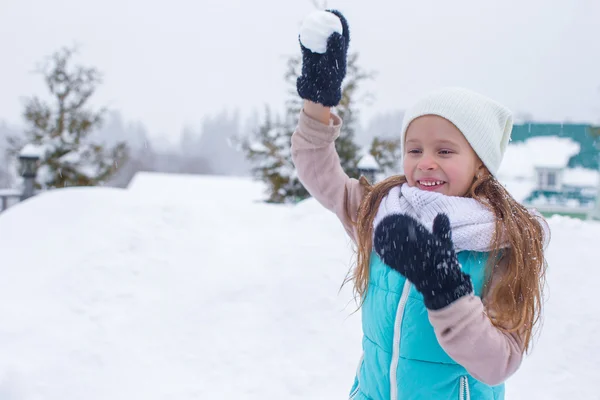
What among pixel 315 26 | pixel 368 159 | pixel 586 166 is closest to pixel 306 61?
pixel 315 26

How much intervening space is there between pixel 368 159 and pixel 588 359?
222 inches

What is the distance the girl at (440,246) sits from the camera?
99 cm

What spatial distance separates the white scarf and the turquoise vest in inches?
2.9

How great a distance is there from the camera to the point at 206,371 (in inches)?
133

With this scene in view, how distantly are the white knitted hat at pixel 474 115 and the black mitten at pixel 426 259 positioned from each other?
1.32ft

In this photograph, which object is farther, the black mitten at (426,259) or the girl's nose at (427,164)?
the girl's nose at (427,164)

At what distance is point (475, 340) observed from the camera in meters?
1.00

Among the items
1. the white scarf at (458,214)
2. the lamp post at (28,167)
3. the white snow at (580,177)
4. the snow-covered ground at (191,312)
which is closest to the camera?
the white scarf at (458,214)

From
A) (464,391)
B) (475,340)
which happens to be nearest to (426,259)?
(475,340)

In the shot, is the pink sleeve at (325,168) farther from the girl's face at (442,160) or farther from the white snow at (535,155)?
the white snow at (535,155)

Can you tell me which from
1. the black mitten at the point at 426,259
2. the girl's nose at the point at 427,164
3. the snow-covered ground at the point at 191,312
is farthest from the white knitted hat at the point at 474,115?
the snow-covered ground at the point at 191,312

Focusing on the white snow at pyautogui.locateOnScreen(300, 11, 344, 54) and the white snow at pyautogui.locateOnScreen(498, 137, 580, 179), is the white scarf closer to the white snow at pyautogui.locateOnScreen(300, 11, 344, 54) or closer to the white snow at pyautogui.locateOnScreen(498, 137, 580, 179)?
the white snow at pyautogui.locateOnScreen(300, 11, 344, 54)

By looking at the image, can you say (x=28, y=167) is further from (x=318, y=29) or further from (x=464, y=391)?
(x=464, y=391)

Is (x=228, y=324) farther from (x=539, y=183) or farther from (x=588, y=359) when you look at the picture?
(x=539, y=183)
